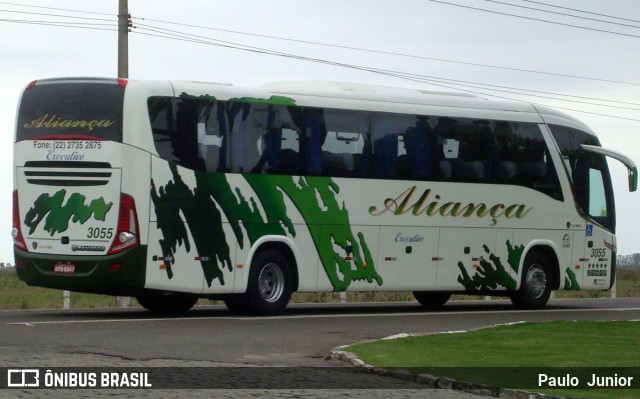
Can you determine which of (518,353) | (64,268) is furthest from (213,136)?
(518,353)

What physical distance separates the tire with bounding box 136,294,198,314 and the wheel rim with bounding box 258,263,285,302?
1653 mm

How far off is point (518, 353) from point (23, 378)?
591cm

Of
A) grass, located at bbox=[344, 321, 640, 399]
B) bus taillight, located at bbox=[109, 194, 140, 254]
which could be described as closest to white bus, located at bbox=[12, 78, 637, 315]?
bus taillight, located at bbox=[109, 194, 140, 254]

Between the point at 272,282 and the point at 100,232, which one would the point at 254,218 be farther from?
the point at 100,232

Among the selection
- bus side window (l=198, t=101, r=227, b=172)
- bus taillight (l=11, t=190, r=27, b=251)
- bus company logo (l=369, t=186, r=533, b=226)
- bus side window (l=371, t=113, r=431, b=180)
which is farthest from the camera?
bus company logo (l=369, t=186, r=533, b=226)

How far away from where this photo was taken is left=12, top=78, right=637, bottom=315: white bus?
70.7 feet

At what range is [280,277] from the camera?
2355 centimetres

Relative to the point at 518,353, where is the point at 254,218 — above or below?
above

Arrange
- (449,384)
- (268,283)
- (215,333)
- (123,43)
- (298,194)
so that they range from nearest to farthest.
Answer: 1. (449,384)
2. (215,333)
3. (268,283)
4. (298,194)
5. (123,43)

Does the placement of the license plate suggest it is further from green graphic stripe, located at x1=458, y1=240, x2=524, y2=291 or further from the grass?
green graphic stripe, located at x1=458, y1=240, x2=524, y2=291

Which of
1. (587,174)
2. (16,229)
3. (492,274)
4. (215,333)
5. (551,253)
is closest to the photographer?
(215,333)

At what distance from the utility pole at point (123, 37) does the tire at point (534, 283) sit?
9.12 m

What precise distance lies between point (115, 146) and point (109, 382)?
28.7 feet

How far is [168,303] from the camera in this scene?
2461 centimetres
